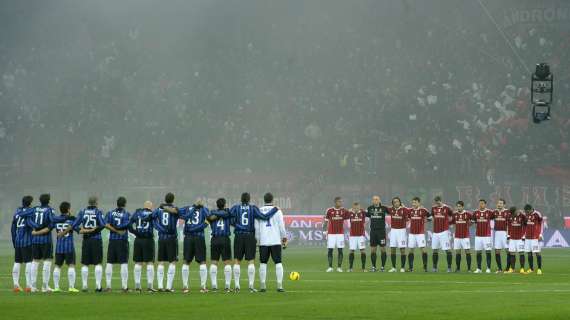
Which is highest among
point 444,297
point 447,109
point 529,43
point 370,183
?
point 529,43

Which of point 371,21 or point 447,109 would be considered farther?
point 371,21

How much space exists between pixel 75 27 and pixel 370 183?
26.5 m

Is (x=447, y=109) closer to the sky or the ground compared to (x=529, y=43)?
closer to the ground

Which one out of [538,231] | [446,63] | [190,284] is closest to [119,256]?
[190,284]

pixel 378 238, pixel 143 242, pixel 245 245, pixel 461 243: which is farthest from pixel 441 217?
pixel 143 242

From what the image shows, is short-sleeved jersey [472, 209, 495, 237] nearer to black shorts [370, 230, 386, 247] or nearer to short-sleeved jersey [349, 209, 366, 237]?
black shorts [370, 230, 386, 247]

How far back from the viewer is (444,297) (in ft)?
74.3

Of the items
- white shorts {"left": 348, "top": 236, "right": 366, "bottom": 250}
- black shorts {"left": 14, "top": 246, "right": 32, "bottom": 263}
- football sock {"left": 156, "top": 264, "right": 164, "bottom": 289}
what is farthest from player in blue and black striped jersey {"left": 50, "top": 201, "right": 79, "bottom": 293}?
white shorts {"left": 348, "top": 236, "right": 366, "bottom": 250}

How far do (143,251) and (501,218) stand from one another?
590 inches

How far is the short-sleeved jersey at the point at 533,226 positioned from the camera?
34.2m

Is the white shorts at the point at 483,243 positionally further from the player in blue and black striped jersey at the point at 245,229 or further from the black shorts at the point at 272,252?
the player in blue and black striped jersey at the point at 245,229

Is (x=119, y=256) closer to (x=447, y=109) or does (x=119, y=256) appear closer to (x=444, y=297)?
(x=444, y=297)

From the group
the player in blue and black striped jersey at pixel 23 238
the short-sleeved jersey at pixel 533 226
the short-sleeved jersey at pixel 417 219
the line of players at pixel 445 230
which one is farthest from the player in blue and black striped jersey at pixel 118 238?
the short-sleeved jersey at pixel 533 226

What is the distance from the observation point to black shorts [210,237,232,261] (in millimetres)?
25250
